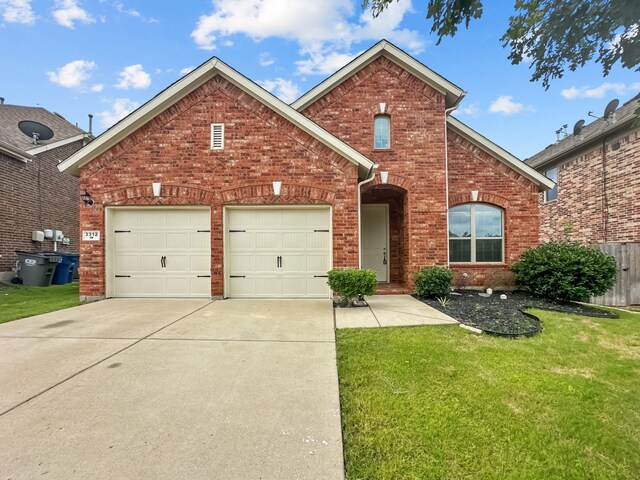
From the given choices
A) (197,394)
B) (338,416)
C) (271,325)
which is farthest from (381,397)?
(271,325)

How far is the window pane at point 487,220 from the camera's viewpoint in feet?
32.6

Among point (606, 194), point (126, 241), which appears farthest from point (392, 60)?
point (606, 194)

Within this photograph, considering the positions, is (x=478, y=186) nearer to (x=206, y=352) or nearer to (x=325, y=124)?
(x=325, y=124)

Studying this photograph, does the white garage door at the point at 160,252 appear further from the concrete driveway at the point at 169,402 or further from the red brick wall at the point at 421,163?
the red brick wall at the point at 421,163

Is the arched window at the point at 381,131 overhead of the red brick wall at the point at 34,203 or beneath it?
overhead

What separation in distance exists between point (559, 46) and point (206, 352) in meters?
5.18

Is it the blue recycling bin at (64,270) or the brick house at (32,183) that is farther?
the blue recycling bin at (64,270)

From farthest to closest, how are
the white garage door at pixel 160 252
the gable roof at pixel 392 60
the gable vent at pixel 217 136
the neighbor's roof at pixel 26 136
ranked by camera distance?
the neighbor's roof at pixel 26 136 → the gable roof at pixel 392 60 → the white garage door at pixel 160 252 → the gable vent at pixel 217 136

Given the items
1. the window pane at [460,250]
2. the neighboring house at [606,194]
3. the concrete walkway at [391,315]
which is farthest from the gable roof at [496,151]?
the concrete walkway at [391,315]

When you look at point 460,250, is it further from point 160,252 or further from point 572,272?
point 160,252

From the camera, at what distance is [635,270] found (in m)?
9.55

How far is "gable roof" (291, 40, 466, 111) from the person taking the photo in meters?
9.18

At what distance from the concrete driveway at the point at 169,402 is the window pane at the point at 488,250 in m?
6.78

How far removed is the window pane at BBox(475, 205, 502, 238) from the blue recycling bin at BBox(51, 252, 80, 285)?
1534cm
